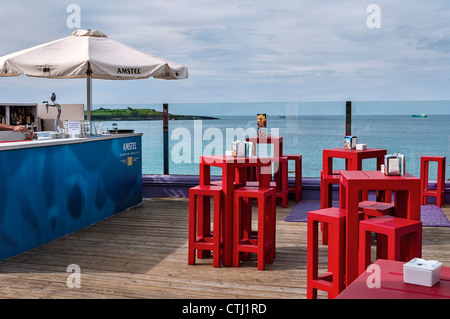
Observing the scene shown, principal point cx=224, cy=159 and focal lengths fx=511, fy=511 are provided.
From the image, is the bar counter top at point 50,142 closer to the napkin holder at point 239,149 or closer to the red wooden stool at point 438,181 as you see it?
the napkin holder at point 239,149

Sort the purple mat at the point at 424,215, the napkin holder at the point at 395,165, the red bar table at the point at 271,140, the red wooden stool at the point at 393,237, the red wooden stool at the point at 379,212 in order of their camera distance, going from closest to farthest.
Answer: the red wooden stool at the point at 393,237 → the napkin holder at the point at 395,165 → the red wooden stool at the point at 379,212 → the purple mat at the point at 424,215 → the red bar table at the point at 271,140

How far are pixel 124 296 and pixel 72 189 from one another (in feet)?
7.56

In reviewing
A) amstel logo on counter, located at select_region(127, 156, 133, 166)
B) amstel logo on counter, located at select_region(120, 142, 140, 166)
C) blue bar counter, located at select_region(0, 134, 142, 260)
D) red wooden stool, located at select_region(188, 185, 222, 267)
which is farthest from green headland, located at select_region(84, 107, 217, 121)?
red wooden stool, located at select_region(188, 185, 222, 267)

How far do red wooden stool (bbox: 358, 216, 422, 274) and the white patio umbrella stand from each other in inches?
156

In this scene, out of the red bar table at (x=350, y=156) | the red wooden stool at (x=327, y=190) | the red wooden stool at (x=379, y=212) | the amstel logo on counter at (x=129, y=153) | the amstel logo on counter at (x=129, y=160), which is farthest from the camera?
the amstel logo on counter at (x=129, y=160)

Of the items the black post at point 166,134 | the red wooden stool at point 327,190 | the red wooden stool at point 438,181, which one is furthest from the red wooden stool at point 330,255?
the black post at point 166,134

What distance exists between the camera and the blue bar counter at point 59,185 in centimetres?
452

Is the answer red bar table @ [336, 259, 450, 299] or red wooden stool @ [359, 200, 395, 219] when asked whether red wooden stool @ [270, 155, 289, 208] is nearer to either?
red wooden stool @ [359, 200, 395, 219]

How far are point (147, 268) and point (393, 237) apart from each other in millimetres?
2068

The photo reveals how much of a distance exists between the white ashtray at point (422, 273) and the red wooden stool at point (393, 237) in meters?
1.11

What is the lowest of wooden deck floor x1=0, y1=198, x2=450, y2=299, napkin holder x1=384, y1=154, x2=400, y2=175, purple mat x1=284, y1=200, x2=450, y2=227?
wooden deck floor x1=0, y1=198, x2=450, y2=299

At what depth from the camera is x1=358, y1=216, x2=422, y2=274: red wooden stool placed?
2.98 metres

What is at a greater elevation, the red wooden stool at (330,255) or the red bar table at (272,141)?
the red bar table at (272,141)
